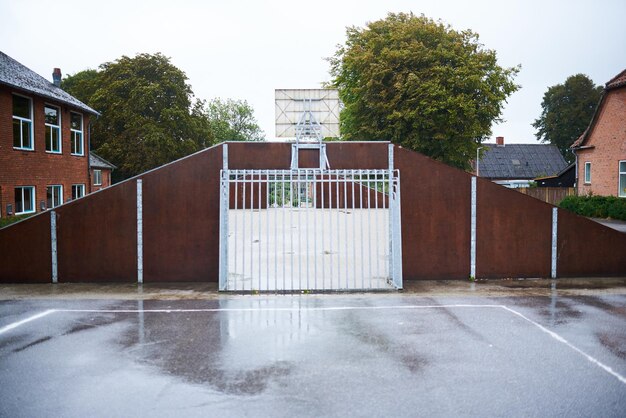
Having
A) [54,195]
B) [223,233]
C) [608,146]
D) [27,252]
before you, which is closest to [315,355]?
[223,233]

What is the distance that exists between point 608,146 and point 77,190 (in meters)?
27.5

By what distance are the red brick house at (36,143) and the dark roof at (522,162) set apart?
46.2m

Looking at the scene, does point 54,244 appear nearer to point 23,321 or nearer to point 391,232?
point 23,321

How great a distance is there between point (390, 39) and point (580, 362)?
29.5 meters

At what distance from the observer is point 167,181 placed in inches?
453

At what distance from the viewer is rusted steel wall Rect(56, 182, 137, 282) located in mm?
11305

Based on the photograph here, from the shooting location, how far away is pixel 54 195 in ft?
79.0

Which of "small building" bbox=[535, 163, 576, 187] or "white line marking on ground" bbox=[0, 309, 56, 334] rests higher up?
"small building" bbox=[535, 163, 576, 187]

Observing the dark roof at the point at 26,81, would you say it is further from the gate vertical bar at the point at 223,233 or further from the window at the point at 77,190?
the gate vertical bar at the point at 223,233

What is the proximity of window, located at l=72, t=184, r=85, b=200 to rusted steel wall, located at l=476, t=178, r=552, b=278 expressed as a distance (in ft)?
68.5

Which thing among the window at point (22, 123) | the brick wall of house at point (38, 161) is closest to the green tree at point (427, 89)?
the brick wall of house at point (38, 161)

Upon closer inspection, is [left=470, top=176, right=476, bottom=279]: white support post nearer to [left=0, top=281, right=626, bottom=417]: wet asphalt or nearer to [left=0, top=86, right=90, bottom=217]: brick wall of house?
[left=0, top=281, right=626, bottom=417]: wet asphalt

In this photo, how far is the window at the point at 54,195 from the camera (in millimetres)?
23470

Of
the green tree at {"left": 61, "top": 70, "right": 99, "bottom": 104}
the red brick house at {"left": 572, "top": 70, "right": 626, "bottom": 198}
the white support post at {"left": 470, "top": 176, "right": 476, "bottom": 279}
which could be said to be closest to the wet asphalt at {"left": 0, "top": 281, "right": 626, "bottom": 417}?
the white support post at {"left": 470, "top": 176, "right": 476, "bottom": 279}
